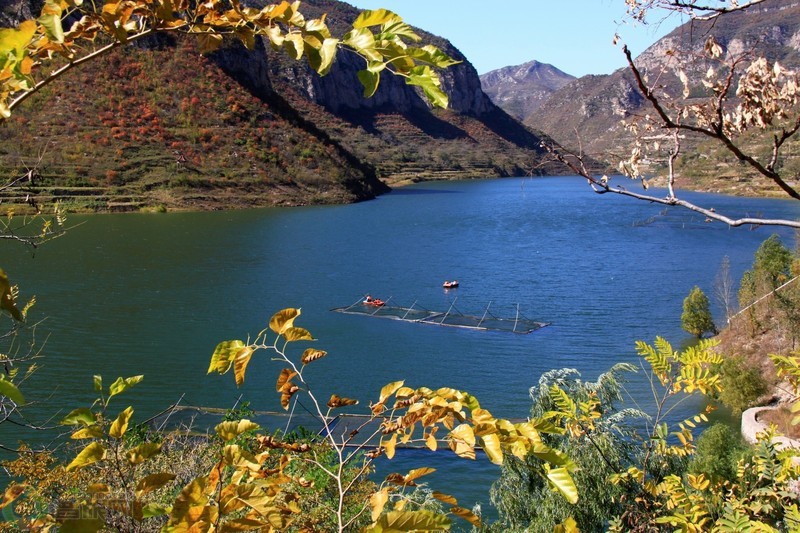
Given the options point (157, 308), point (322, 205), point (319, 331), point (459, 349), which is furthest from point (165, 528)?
point (322, 205)

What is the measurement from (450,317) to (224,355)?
2253cm

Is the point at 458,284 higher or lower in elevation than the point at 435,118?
lower

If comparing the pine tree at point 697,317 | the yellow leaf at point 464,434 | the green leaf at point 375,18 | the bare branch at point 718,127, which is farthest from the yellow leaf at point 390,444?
the pine tree at point 697,317

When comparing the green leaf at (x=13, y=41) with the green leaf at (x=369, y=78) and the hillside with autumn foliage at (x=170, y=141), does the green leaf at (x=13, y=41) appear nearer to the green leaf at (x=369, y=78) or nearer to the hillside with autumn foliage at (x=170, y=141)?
the green leaf at (x=369, y=78)

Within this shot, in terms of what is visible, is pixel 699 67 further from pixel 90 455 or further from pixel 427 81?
pixel 90 455

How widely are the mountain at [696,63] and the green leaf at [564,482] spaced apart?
1290 mm

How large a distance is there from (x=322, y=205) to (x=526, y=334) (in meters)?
40.9

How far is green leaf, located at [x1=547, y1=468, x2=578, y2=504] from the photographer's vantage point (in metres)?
1.40

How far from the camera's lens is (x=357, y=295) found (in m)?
26.9

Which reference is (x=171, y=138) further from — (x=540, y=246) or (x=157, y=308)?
(x=157, y=308)

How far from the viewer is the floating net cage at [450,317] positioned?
2278cm

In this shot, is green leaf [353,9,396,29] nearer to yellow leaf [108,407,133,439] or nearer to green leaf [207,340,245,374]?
green leaf [207,340,245,374]

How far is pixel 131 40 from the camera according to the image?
153 cm

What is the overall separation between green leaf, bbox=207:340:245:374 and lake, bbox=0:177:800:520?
1094 cm
